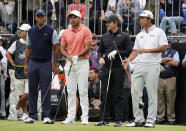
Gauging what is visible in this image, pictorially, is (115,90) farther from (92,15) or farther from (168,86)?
(92,15)

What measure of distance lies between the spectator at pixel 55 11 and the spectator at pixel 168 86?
130 inches

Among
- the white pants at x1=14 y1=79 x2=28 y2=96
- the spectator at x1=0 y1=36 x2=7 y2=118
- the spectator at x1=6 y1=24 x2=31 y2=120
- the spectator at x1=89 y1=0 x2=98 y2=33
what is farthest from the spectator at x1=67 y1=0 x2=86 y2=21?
the white pants at x1=14 y1=79 x2=28 y2=96

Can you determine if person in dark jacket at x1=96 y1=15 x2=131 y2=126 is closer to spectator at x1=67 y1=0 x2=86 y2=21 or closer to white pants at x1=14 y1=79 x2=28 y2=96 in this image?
white pants at x1=14 y1=79 x2=28 y2=96

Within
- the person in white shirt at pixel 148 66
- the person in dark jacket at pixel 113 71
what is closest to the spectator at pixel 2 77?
the person in dark jacket at pixel 113 71

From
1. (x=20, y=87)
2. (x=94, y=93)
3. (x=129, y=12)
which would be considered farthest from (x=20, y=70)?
(x=129, y=12)

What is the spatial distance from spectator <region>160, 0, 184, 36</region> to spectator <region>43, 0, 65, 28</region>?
3010 mm

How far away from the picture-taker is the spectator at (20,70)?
1555 centimetres

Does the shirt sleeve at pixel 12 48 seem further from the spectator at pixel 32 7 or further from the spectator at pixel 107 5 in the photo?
the spectator at pixel 107 5

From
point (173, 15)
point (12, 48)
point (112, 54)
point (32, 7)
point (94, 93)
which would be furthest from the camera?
point (32, 7)

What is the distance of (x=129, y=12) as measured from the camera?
16.6 meters

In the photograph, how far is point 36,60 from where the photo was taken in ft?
42.0

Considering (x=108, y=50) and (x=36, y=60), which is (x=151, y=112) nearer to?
(x=108, y=50)

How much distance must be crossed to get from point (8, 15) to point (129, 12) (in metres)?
3.80

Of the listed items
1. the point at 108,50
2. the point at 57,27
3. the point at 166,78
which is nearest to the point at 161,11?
the point at 166,78
